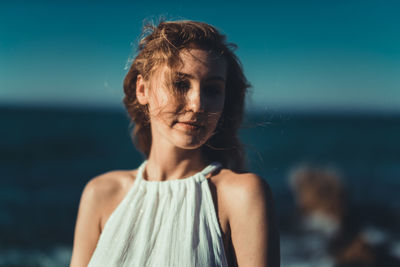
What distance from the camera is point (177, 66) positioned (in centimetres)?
187

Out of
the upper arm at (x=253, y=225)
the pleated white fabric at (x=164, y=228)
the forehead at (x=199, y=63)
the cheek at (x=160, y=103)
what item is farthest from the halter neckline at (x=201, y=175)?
the forehead at (x=199, y=63)

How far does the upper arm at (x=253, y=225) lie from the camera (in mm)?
1822

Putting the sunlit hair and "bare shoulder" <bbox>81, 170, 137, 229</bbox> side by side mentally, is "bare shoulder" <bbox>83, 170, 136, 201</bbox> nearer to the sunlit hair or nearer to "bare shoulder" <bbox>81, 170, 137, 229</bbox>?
"bare shoulder" <bbox>81, 170, 137, 229</bbox>

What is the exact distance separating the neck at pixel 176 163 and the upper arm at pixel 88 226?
37 centimetres

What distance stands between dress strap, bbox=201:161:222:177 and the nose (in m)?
0.39

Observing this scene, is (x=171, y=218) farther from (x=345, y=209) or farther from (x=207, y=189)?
(x=345, y=209)

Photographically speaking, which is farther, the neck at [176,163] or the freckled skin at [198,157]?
the neck at [176,163]

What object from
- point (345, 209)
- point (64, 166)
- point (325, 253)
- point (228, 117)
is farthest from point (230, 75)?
point (64, 166)

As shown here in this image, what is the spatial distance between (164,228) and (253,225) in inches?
17.6

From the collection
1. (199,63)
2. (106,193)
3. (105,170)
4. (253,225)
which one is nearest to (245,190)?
(253,225)

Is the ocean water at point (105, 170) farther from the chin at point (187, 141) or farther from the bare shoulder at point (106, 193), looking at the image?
the bare shoulder at point (106, 193)

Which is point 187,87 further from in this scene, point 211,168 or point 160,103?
point 211,168

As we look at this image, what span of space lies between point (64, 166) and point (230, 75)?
61.1 ft

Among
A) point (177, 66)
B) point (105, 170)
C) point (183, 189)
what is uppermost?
point (177, 66)
